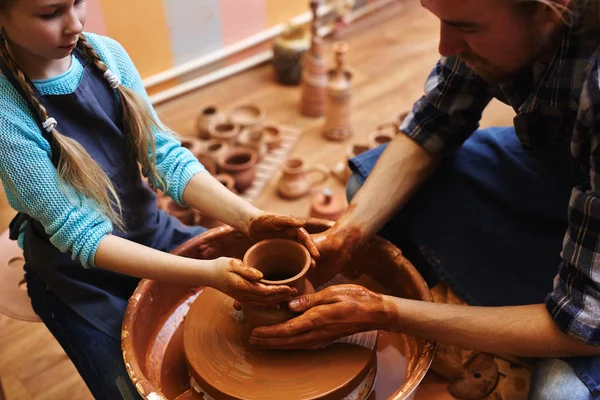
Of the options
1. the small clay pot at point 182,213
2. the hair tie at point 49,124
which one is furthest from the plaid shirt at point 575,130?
the small clay pot at point 182,213

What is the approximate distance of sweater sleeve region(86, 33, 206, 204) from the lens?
1.62 m

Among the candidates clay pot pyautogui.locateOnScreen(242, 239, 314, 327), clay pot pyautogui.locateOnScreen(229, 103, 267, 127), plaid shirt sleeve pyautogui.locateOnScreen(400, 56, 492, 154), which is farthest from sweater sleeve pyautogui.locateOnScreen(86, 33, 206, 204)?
clay pot pyautogui.locateOnScreen(229, 103, 267, 127)

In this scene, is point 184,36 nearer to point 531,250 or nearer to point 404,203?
point 404,203

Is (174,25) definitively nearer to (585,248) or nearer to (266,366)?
(266,366)

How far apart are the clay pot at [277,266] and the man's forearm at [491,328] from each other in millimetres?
215

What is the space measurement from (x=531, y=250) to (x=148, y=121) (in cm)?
115

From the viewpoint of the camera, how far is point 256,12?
12.6ft

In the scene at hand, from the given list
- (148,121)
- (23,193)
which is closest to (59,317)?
(23,193)

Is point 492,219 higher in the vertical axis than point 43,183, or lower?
lower

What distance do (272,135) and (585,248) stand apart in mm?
2234

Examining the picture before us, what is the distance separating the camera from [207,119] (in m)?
3.21

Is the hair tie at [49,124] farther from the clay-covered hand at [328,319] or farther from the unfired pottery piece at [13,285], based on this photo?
the clay-covered hand at [328,319]

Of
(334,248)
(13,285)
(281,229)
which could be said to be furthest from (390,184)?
(13,285)

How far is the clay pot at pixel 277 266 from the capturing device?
1.36 meters
